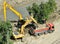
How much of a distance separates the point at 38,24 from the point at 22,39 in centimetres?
381

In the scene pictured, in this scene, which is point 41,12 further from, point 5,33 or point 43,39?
point 5,33

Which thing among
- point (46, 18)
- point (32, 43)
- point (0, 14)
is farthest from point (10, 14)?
point (32, 43)

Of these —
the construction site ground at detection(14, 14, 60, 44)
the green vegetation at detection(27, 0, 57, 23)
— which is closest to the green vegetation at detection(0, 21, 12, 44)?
the construction site ground at detection(14, 14, 60, 44)

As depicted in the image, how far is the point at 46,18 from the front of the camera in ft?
118

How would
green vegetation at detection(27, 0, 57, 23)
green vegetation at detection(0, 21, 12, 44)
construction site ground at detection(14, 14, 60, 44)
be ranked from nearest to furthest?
green vegetation at detection(0, 21, 12, 44) < construction site ground at detection(14, 14, 60, 44) < green vegetation at detection(27, 0, 57, 23)

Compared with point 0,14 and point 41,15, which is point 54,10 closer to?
point 41,15

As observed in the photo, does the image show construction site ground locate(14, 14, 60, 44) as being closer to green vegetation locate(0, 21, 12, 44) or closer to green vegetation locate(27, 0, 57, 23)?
green vegetation locate(0, 21, 12, 44)

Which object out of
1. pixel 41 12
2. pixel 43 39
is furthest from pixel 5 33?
pixel 41 12

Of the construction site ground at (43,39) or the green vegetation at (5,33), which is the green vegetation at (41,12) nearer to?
the construction site ground at (43,39)

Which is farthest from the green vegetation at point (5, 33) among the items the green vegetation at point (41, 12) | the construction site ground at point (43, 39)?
the green vegetation at point (41, 12)

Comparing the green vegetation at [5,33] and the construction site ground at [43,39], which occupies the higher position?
the green vegetation at [5,33]

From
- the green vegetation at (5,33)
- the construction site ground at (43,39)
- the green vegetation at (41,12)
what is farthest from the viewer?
the green vegetation at (41,12)

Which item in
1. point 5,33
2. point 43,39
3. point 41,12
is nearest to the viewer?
point 5,33

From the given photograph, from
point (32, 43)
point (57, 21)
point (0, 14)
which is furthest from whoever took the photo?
point (0, 14)
